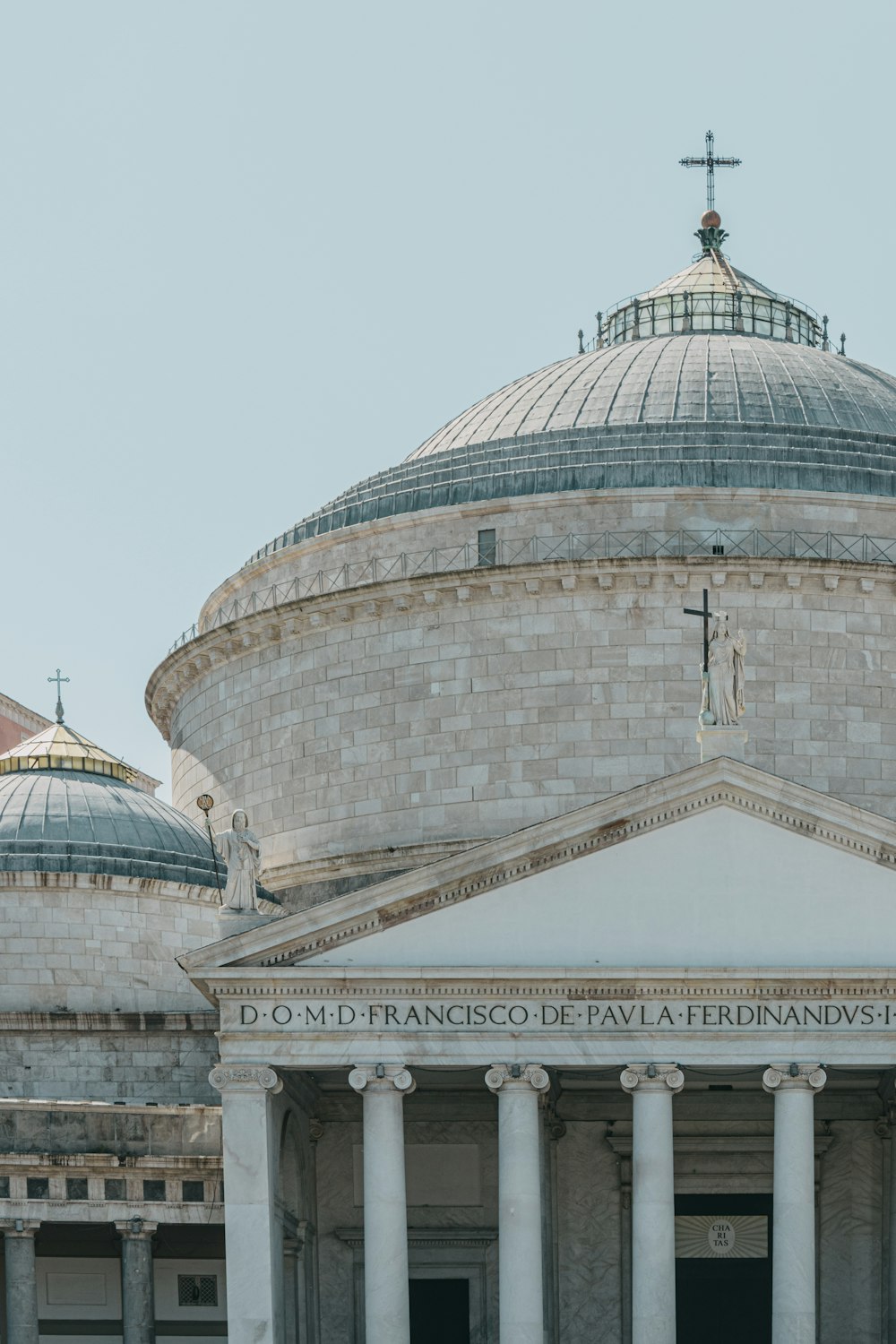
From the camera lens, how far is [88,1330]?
62281mm

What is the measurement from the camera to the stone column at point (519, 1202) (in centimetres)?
5597

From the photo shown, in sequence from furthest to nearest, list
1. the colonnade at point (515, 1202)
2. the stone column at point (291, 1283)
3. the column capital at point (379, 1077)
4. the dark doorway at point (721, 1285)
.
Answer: the dark doorway at point (721, 1285), the stone column at point (291, 1283), the column capital at point (379, 1077), the colonnade at point (515, 1202)

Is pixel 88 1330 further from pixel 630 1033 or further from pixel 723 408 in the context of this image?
pixel 723 408

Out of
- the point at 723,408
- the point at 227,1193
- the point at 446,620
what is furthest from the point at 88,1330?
the point at 723,408

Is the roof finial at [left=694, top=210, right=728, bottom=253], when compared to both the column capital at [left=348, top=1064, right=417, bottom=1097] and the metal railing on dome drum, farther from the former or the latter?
the column capital at [left=348, top=1064, right=417, bottom=1097]

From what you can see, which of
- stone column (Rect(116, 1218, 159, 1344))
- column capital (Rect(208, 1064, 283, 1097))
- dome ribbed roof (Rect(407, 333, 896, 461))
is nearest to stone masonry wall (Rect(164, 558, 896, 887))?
dome ribbed roof (Rect(407, 333, 896, 461))

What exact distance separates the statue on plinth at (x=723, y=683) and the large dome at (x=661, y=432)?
12166mm

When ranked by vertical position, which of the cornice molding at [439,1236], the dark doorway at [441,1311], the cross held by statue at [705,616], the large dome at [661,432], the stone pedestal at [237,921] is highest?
the large dome at [661,432]

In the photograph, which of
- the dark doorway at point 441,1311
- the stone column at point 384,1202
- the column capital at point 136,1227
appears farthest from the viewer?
the dark doorway at point 441,1311

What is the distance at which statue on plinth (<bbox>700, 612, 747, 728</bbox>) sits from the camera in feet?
191

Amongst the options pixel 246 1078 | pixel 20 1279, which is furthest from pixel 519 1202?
pixel 20 1279

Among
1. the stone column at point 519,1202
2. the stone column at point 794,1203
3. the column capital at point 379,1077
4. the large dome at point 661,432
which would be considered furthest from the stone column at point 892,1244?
the large dome at point 661,432

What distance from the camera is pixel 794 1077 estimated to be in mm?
56281

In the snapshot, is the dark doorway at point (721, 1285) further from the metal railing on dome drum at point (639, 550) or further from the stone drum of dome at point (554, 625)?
the metal railing on dome drum at point (639, 550)
